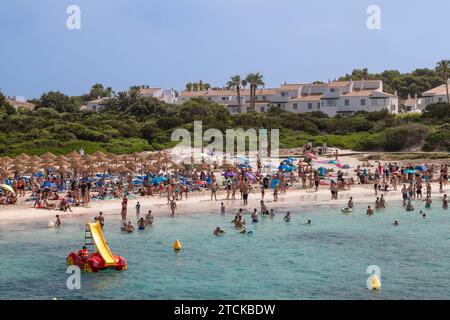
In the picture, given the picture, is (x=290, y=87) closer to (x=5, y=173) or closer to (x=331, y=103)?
(x=331, y=103)

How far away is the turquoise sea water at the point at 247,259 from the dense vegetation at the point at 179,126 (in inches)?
1197

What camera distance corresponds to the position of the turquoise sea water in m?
19.2

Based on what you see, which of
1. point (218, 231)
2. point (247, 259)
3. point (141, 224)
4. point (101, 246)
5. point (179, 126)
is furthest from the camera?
point (179, 126)

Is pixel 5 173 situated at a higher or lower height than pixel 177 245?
higher

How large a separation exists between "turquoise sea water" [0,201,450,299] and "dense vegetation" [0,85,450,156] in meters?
30.4

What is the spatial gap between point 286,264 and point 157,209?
40.5 feet

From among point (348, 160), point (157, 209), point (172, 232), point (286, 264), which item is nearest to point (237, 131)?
point (348, 160)

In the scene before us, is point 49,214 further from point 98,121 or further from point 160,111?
point 160,111

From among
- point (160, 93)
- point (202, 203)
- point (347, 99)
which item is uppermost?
point (160, 93)

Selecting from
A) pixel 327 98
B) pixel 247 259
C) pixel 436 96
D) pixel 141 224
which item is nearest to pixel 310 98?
pixel 327 98

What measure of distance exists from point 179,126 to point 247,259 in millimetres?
47273

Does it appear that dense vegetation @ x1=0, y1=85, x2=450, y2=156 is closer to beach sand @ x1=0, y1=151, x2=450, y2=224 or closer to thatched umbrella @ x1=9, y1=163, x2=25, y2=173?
thatched umbrella @ x1=9, y1=163, x2=25, y2=173

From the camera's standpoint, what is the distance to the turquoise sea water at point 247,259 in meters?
19.2

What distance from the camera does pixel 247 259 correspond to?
77.0 feet
